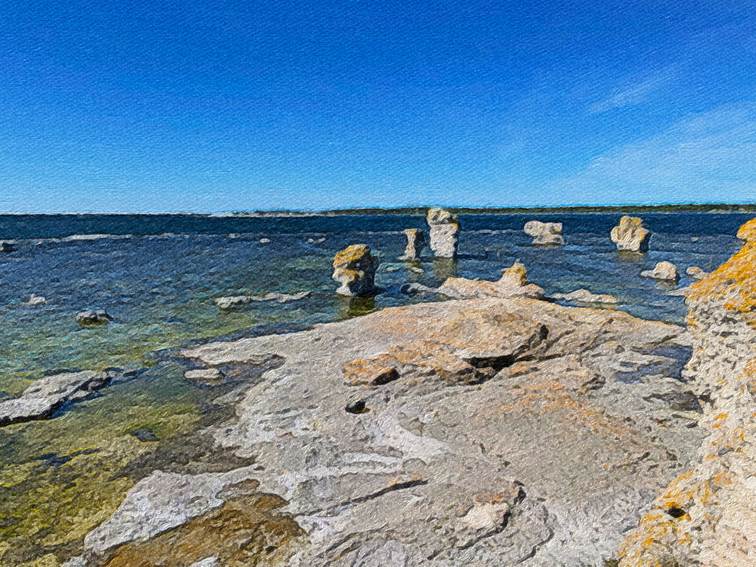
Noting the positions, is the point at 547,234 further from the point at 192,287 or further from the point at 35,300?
the point at 35,300

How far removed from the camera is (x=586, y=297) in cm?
3453

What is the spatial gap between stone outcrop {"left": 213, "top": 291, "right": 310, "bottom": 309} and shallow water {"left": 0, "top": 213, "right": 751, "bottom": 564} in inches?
35.2

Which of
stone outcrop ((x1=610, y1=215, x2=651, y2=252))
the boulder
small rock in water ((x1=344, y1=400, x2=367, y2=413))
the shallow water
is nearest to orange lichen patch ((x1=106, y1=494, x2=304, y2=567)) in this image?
the shallow water

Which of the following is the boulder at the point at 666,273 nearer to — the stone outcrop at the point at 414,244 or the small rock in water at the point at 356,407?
the stone outcrop at the point at 414,244

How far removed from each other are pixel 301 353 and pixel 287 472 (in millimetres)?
8616

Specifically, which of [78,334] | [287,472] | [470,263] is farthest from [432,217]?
[287,472]

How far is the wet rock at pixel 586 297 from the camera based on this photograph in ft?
110

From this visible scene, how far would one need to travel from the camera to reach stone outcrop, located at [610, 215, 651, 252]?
71.6 m

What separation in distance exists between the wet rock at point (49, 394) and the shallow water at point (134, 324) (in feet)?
1.54

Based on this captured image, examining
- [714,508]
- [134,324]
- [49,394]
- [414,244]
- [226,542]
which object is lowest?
[134,324]

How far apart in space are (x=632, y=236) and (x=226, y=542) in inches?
3010

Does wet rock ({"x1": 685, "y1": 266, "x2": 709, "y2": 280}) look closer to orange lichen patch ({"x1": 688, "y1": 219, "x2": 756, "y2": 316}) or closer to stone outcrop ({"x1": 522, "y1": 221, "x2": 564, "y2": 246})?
orange lichen patch ({"x1": 688, "y1": 219, "x2": 756, "y2": 316})

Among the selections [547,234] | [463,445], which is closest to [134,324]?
[463,445]

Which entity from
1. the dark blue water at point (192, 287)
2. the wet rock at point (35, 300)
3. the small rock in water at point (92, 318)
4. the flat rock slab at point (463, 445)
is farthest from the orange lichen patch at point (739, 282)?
the wet rock at point (35, 300)
